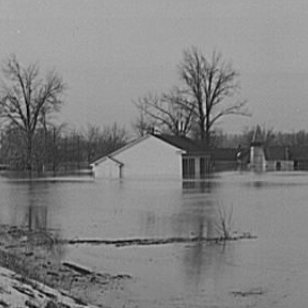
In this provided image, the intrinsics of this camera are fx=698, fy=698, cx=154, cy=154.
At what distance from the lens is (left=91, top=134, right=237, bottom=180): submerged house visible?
58469mm

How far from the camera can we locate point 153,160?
59.2 meters

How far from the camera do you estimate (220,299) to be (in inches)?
422

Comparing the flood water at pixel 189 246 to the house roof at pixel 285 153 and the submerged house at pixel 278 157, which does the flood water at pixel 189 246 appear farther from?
the house roof at pixel 285 153

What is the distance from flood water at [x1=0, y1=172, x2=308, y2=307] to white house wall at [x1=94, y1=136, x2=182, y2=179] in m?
26.7

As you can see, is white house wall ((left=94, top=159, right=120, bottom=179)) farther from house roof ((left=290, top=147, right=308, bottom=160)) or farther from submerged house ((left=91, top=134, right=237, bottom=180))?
house roof ((left=290, top=147, right=308, bottom=160))

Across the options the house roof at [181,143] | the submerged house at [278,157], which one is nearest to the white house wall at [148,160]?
the house roof at [181,143]

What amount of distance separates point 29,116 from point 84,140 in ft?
56.2

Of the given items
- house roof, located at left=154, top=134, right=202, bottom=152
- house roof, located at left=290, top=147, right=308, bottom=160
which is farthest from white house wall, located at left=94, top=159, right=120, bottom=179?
house roof, located at left=290, top=147, right=308, bottom=160

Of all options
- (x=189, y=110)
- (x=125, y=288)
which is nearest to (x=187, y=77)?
(x=189, y=110)

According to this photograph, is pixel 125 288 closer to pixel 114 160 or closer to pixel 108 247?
pixel 108 247

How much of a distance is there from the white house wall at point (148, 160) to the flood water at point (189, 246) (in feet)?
87.5

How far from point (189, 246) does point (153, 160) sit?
42899mm

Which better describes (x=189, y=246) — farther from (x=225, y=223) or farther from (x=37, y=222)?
(x=37, y=222)

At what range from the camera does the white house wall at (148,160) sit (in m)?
58.5
